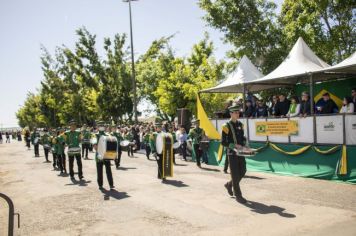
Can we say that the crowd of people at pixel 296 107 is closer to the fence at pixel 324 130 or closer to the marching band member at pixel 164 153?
the fence at pixel 324 130

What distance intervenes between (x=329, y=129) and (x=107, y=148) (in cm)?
691

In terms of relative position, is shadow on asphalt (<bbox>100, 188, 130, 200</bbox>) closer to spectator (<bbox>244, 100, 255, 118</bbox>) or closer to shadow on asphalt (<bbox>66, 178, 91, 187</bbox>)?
shadow on asphalt (<bbox>66, 178, 91, 187</bbox>)

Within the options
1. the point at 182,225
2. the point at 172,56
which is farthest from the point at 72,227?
the point at 172,56

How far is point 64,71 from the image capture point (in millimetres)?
52281

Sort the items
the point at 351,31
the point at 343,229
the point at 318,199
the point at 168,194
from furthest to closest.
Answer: the point at 351,31
the point at 168,194
the point at 318,199
the point at 343,229

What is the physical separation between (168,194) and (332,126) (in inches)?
220

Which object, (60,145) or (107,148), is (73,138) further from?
(107,148)

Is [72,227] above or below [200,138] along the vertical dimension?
below

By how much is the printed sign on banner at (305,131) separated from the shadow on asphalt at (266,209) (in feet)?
15.3

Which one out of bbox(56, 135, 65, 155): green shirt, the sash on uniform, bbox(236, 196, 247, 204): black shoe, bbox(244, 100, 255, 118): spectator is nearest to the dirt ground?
bbox(236, 196, 247, 204): black shoe

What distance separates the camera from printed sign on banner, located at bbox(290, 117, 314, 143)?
39.3 feet

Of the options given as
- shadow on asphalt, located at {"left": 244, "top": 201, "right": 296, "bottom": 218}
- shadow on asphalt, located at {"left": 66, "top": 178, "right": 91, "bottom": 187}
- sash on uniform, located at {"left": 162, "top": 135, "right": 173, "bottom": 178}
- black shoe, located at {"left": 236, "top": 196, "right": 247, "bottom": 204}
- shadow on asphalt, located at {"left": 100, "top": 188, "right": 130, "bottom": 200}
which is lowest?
shadow on asphalt, located at {"left": 66, "top": 178, "right": 91, "bottom": 187}

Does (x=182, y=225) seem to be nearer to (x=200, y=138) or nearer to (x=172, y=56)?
(x=200, y=138)

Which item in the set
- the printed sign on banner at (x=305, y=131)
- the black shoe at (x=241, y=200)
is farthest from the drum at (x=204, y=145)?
the black shoe at (x=241, y=200)
